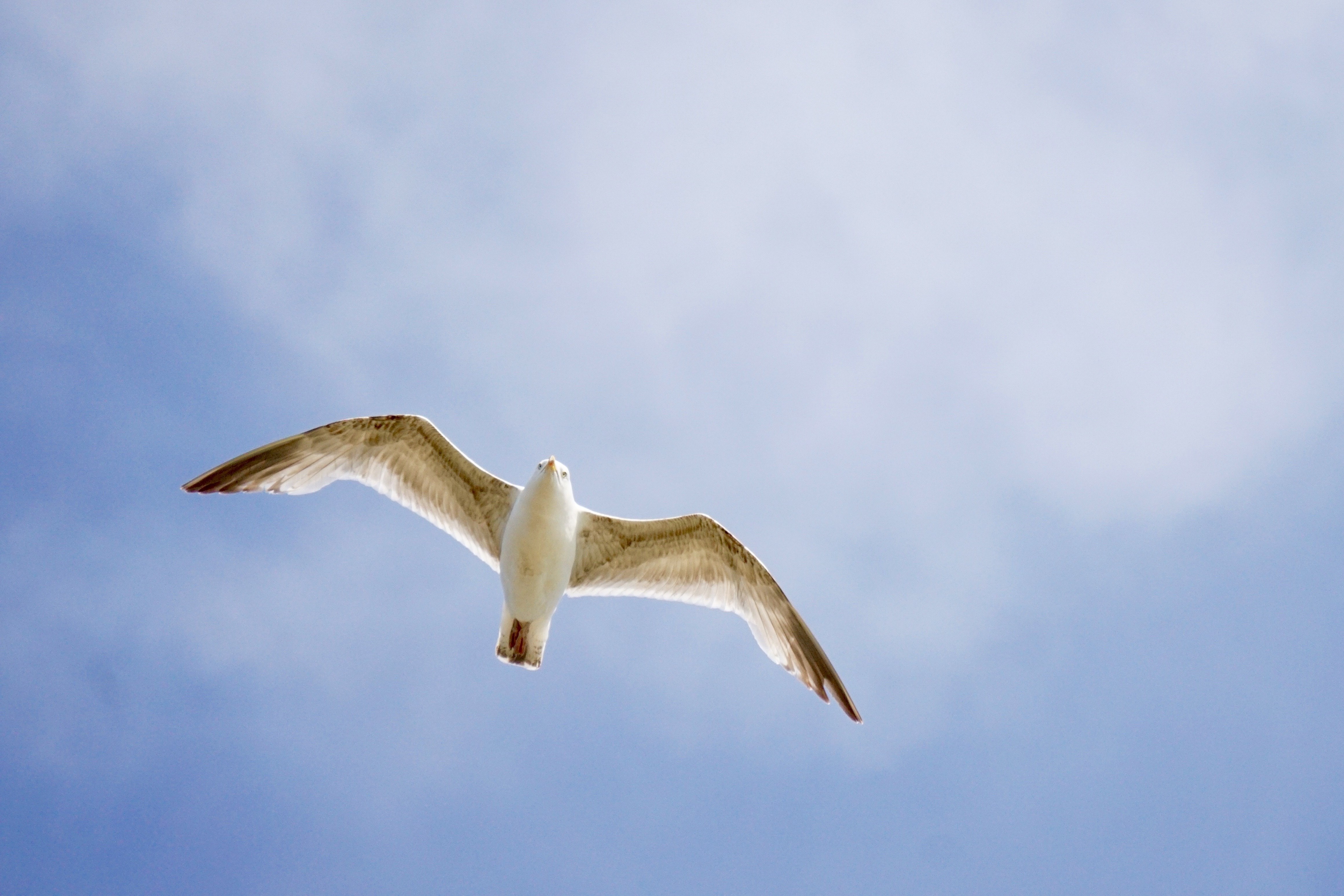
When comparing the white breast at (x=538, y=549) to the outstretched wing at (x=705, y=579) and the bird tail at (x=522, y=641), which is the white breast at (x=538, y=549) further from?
the outstretched wing at (x=705, y=579)

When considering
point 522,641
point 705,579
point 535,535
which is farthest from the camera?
point 705,579

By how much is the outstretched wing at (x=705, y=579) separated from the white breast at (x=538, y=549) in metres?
0.46

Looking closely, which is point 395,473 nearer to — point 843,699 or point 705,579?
point 705,579

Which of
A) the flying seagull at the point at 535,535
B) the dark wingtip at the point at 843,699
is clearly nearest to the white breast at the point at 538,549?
the flying seagull at the point at 535,535

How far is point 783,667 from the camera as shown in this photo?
1189 cm

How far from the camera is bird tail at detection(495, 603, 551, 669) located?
11453 mm

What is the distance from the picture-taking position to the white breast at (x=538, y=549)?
35.6 ft

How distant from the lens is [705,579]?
473 inches

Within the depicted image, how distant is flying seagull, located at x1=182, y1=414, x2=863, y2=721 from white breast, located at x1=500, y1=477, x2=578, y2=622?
13mm

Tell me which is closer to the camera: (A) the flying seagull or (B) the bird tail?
(A) the flying seagull

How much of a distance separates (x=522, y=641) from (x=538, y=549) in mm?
1228

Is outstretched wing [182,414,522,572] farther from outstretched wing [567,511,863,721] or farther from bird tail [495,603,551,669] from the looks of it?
outstretched wing [567,511,863,721]

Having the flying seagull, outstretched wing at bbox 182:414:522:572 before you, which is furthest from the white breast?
outstretched wing at bbox 182:414:522:572

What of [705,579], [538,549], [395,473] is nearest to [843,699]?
[705,579]
